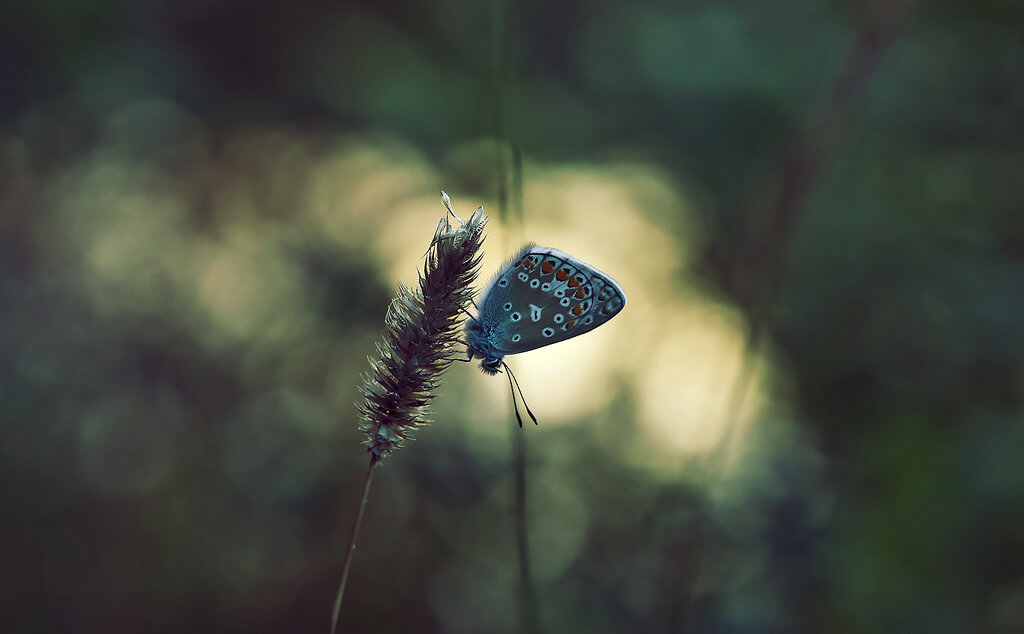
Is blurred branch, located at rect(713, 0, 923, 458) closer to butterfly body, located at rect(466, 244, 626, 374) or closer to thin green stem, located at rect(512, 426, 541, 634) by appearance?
butterfly body, located at rect(466, 244, 626, 374)

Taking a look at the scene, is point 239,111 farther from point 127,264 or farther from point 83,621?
point 83,621

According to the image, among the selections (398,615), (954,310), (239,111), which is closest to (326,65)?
(239,111)

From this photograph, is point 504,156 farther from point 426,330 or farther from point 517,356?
point 517,356

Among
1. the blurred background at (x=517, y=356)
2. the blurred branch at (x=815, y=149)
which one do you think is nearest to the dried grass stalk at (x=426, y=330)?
the blurred branch at (x=815, y=149)

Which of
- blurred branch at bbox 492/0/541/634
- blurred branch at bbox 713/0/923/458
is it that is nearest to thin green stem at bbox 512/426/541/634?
blurred branch at bbox 492/0/541/634

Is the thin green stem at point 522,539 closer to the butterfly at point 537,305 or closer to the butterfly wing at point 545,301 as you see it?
the butterfly at point 537,305

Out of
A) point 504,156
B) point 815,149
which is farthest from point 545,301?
point 815,149

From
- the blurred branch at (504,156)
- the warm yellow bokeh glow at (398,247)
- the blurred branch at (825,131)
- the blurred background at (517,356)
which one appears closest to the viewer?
the blurred branch at (504,156)

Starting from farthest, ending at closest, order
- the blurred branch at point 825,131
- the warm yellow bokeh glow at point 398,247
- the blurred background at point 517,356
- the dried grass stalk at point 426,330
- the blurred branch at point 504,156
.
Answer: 1. the warm yellow bokeh glow at point 398,247
2. the blurred background at point 517,356
3. the blurred branch at point 825,131
4. the blurred branch at point 504,156
5. the dried grass stalk at point 426,330
